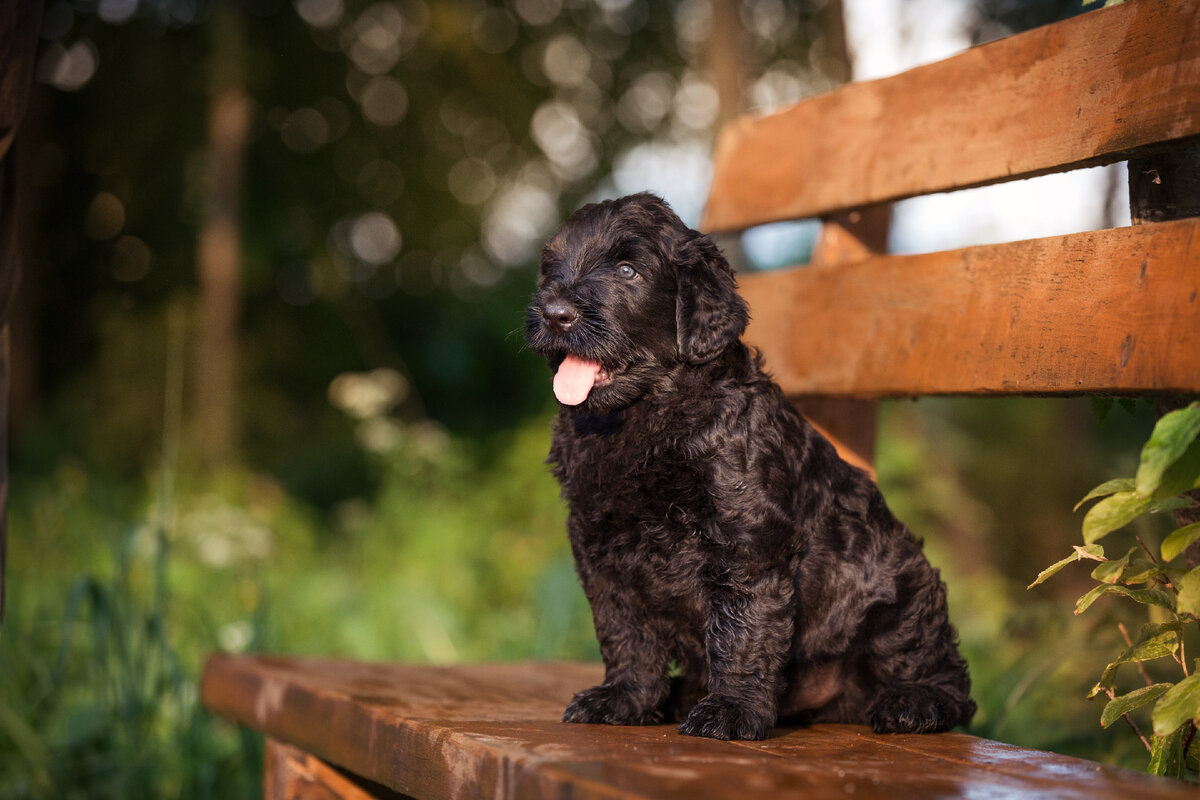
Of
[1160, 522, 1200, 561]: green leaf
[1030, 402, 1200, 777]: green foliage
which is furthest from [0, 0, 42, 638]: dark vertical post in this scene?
[1160, 522, 1200, 561]: green leaf

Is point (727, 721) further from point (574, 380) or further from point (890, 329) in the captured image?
point (890, 329)

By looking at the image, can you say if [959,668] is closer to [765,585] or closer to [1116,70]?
[765,585]

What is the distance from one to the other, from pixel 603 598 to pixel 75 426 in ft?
35.9

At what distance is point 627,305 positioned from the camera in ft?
7.83

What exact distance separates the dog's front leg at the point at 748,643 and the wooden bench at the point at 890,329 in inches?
3.8

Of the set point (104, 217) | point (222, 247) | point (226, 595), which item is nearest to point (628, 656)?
point (226, 595)

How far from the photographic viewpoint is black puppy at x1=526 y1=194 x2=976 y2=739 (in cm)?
221

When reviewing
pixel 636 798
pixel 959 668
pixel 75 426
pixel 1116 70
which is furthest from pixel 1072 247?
pixel 75 426

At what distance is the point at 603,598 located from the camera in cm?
240

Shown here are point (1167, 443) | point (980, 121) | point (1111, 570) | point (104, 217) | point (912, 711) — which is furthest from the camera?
point (104, 217)

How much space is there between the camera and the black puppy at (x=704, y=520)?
2.21 m

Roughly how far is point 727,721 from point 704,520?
1.33 feet

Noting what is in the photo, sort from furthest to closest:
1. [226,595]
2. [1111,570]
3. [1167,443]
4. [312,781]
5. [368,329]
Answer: [368,329]
[226,595]
[312,781]
[1111,570]
[1167,443]

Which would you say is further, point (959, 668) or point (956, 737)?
point (959, 668)
